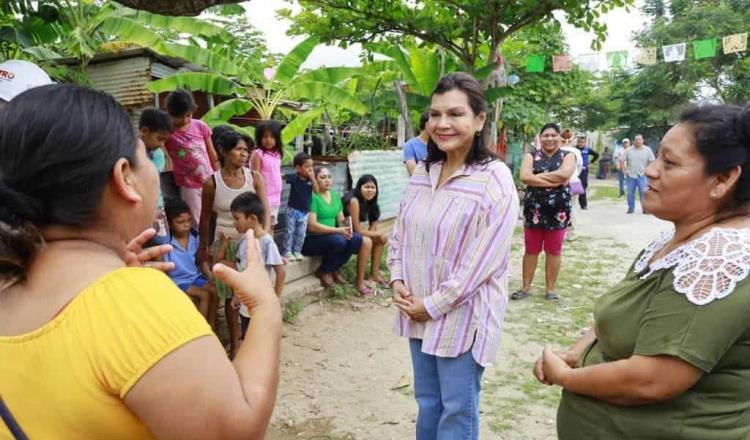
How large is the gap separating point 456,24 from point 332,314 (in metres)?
4.04

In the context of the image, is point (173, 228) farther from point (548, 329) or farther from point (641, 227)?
point (641, 227)

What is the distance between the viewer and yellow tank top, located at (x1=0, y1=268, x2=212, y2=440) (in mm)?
782

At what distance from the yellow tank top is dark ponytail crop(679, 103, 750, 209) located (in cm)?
131

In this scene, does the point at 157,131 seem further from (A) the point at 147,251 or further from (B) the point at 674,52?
(B) the point at 674,52

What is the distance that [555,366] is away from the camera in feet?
5.42

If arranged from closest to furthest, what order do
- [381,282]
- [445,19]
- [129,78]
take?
1. [381,282]
2. [445,19]
3. [129,78]

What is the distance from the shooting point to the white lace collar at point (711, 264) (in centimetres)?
122

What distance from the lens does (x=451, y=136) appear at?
2053mm

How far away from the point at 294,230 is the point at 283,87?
3.20 m

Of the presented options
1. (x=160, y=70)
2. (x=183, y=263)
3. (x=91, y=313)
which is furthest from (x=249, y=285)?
(x=160, y=70)

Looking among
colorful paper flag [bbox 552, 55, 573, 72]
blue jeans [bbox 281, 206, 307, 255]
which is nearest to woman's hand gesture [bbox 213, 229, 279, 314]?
blue jeans [bbox 281, 206, 307, 255]

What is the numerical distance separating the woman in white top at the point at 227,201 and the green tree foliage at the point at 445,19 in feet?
9.80

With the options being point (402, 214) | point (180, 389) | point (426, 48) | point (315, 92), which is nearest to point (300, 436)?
point (402, 214)

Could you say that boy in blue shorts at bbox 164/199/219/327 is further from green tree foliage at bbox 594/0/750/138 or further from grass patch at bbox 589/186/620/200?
green tree foliage at bbox 594/0/750/138
